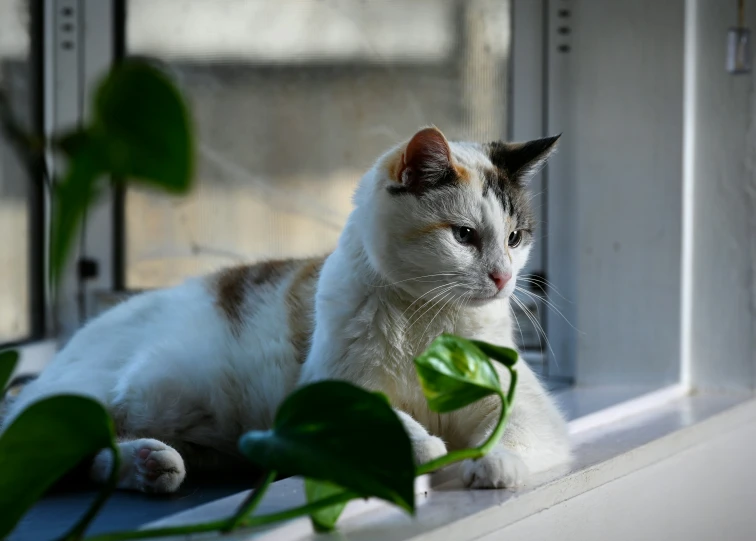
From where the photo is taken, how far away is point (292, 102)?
1919 millimetres

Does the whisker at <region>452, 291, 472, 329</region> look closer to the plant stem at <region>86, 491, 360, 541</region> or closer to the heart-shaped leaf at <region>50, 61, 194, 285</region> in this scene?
the plant stem at <region>86, 491, 360, 541</region>

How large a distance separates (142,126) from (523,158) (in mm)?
847

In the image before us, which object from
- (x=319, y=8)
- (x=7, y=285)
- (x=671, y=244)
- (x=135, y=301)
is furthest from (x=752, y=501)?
(x=7, y=285)

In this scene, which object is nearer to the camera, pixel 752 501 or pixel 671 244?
pixel 752 501

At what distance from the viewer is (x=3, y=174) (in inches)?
71.1

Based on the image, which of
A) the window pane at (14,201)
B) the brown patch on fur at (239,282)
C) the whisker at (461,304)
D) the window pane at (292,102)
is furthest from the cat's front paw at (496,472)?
the window pane at (14,201)

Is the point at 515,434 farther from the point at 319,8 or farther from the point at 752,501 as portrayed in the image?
the point at 319,8

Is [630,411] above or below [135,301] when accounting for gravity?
below

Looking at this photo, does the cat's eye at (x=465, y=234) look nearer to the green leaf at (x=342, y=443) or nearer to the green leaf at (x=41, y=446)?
the green leaf at (x=342, y=443)

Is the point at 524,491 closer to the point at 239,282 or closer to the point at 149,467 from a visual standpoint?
the point at 149,467

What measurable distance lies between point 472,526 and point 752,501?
2.74 feet

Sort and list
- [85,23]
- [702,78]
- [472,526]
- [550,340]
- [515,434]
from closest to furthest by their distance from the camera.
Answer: [472,526] → [515,434] → [702,78] → [550,340] → [85,23]

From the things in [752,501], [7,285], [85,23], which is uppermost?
[85,23]

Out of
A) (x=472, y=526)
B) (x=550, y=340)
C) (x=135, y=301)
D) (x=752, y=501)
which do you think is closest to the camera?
(x=472, y=526)
